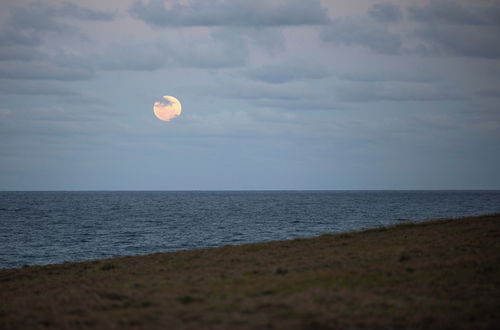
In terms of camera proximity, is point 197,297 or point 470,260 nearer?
point 197,297

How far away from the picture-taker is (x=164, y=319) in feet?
38.3

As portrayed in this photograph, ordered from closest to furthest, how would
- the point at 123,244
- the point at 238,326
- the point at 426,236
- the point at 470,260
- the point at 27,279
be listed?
the point at 238,326, the point at 470,260, the point at 27,279, the point at 426,236, the point at 123,244

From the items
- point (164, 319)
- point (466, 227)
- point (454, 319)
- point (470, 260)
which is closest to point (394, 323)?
point (454, 319)

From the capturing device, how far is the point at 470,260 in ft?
57.4

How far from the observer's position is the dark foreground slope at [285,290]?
11.4 metres

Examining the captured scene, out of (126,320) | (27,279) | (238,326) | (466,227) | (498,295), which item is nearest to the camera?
(238,326)

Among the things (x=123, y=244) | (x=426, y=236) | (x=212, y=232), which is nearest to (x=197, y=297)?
(x=426, y=236)

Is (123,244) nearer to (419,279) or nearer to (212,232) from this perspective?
(212,232)

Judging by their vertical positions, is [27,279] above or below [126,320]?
below

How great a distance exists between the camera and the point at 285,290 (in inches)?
568

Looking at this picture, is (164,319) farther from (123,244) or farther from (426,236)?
(123,244)

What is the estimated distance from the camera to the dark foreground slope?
1144 centimetres

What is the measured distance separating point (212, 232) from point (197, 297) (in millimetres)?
46026

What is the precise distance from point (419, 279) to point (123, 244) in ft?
134
